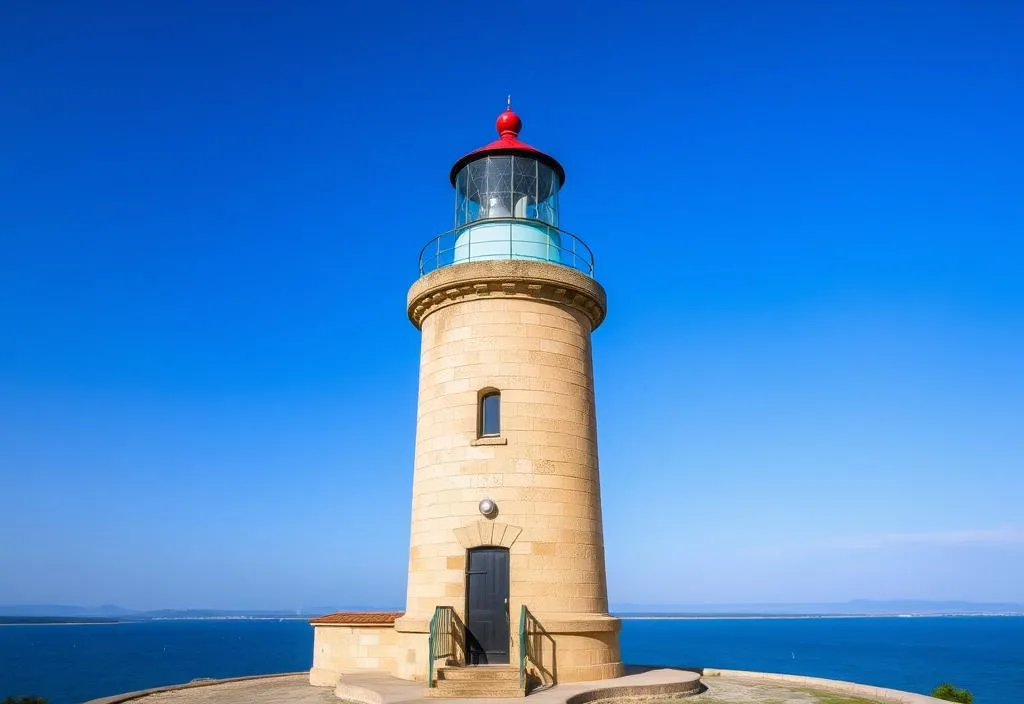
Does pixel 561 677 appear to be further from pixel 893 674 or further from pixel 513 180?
pixel 893 674

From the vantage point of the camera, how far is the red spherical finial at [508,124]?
15359 mm

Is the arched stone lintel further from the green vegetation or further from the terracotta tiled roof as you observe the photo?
the green vegetation

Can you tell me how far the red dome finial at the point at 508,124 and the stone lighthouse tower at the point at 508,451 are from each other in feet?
0.12

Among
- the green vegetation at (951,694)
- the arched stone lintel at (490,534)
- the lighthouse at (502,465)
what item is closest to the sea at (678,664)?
the green vegetation at (951,694)

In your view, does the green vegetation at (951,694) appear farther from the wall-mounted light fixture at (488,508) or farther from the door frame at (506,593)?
the wall-mounted light fixture at (488,508)

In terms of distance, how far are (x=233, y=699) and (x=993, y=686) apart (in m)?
69.5

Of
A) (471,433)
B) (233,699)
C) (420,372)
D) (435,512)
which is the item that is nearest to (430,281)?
(420,372)

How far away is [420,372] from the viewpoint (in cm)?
1512

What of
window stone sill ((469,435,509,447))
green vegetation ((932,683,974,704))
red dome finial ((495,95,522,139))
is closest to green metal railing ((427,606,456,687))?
window stone sill ((469,435,509,447))

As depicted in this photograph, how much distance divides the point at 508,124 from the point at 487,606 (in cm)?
872

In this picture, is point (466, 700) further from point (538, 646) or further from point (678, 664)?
point (678, 664)

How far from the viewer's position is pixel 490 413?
45.9 feet

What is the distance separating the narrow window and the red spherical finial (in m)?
5.08

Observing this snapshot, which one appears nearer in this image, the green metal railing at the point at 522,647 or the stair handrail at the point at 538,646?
the green metal railing at the point at 522,647
